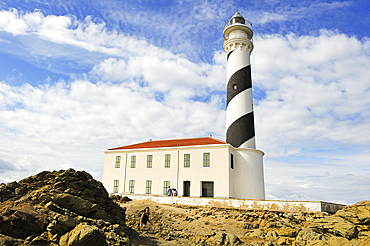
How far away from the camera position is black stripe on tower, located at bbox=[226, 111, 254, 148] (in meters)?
21.8

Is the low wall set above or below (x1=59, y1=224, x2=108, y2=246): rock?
above

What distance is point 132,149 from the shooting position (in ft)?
78.8

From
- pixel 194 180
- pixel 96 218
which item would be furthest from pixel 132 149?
pixel 96 218

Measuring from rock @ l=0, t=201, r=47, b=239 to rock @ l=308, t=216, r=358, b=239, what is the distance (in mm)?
9754

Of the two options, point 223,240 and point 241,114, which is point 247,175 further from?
point 223,240

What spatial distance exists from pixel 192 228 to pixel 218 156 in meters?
7.68

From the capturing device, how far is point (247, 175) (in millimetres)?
21078

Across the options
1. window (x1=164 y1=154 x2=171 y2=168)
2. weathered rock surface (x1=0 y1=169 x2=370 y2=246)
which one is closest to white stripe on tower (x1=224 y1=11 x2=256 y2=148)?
window (x1=164 y1=154 x2=171 y2=168)

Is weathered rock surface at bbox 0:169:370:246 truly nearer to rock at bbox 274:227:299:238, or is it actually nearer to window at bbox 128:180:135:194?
rock at bbox 274:227:299:238

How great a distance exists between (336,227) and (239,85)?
14.4m

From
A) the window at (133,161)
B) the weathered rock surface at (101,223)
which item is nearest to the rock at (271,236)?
the weathered rock surface at (101,223)

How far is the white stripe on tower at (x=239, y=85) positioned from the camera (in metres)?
21.9

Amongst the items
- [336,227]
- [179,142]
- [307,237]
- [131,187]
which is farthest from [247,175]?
[307,237]

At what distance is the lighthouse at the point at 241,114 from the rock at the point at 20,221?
15.3 m
